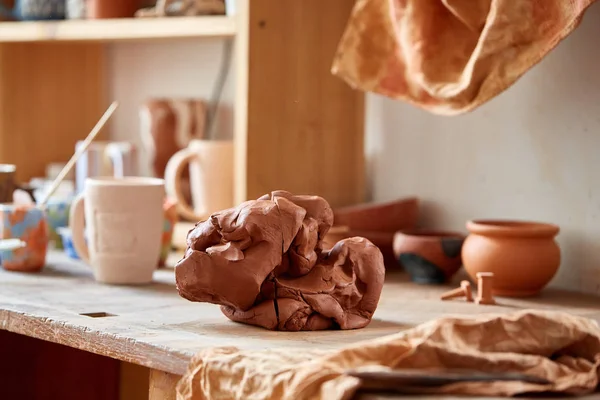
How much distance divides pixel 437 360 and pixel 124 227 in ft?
2.22

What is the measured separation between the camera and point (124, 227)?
60.1 inches

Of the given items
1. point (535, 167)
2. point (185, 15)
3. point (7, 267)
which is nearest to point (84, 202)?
point (7, 267)

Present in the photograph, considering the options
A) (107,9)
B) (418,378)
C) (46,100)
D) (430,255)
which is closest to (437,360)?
(418,378)

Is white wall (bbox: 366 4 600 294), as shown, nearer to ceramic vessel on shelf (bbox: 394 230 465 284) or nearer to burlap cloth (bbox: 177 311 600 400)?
ceramic vessel on shelf (bbox: 394 230 465 284)

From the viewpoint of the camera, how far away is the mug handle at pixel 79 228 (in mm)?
1623

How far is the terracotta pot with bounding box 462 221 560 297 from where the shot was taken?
1.49 m

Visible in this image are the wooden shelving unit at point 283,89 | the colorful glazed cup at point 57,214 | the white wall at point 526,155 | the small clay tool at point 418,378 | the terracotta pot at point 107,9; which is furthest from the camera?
the terracotta pot at point 107,9

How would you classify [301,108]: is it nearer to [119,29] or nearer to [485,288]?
[119,29]

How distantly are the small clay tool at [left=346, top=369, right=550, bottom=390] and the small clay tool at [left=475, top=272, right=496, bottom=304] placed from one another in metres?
0.49

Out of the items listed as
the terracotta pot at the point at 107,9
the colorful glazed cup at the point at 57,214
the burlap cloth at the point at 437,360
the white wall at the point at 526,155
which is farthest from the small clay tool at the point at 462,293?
the terracotta pot at the point at 107,9

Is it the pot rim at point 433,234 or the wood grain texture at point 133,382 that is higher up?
the pot rim at point 433,234

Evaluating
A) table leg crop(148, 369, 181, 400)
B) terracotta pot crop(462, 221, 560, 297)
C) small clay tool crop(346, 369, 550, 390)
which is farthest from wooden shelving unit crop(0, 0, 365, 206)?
small clay tool crop(346, 369, 550, 390)

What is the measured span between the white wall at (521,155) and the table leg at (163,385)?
758mm

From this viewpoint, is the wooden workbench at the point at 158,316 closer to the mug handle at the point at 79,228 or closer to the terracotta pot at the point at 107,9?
the mug handle at the point at 79,228
